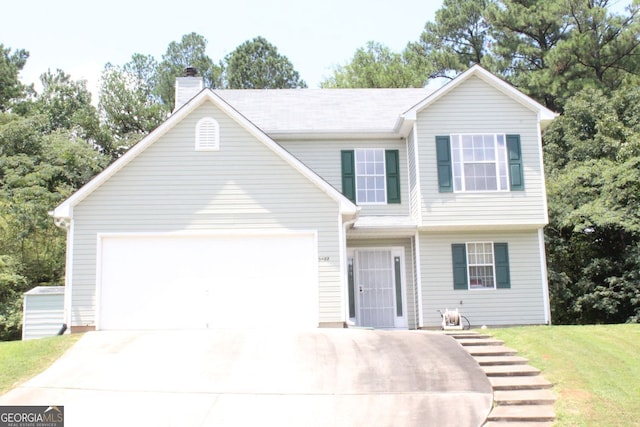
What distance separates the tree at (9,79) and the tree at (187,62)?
8.47 m

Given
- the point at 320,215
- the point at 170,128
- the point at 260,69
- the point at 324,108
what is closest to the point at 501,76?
the point at 260,69

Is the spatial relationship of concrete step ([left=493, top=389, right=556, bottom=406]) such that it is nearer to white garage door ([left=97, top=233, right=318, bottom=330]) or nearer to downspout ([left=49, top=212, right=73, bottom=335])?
white garage door ([left=97, top=233, right=318, bottom=330])

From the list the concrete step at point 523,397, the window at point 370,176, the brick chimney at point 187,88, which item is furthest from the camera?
the brick chimney at point 187,88

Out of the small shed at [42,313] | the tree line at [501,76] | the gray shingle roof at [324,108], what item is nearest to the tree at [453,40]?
the tree line at [501,76]

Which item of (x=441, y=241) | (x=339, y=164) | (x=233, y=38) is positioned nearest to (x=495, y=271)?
(x=441, y=241)

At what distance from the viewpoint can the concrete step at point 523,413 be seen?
8859mm

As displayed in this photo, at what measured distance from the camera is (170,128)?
15602mm

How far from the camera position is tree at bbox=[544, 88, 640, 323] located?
20.0 metres

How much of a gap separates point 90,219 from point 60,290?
9.63 feet

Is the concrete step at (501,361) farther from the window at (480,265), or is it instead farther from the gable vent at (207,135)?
the gable vent at (207,135)

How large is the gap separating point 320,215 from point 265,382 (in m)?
5.82

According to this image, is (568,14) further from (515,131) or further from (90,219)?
(90,219)

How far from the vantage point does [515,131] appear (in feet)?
57.0

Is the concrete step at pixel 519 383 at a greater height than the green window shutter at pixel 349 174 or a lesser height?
lesser
